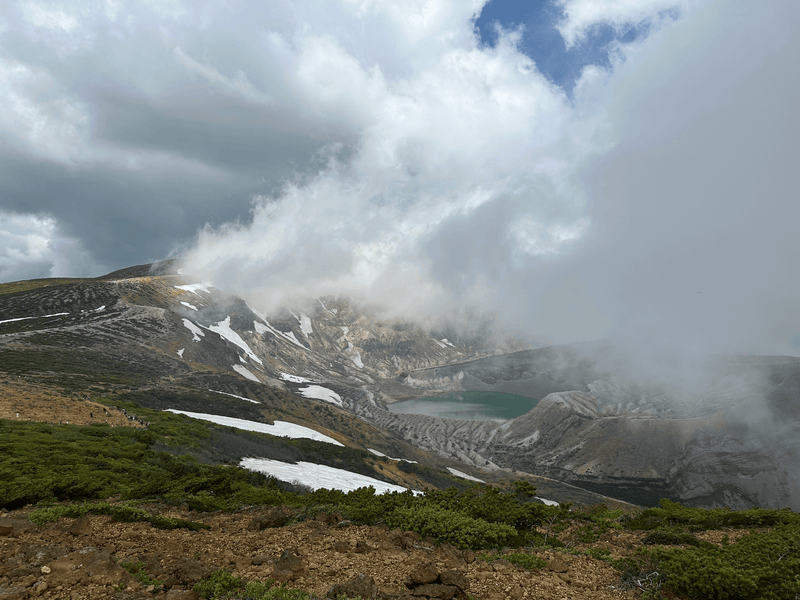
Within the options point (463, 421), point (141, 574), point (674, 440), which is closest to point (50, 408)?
point (141, 574)

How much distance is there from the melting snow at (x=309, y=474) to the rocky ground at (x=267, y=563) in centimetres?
1538

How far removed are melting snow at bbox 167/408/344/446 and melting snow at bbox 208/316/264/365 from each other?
10103cm

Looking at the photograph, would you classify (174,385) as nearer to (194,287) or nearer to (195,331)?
(195,331)

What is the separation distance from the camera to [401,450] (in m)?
78.2

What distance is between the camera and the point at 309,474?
102ft

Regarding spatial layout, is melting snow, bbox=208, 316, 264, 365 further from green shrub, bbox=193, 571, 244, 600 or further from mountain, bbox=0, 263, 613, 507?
green shrub, bbox=193, 571, 244, 600

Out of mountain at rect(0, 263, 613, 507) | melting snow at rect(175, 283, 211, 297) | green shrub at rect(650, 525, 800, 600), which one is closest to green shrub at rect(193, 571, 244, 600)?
green shrub at rect(650, 525, 800, 600)

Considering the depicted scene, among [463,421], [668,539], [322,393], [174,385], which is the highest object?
[668,539]

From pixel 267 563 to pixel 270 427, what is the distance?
47.2 meters

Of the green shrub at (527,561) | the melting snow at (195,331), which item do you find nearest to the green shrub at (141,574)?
the green shrub at (527,561)

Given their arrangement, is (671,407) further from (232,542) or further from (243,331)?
(243,331)

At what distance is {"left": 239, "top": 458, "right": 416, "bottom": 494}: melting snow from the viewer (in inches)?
1093

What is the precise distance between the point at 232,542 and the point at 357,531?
376cm

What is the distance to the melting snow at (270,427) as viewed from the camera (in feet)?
148
